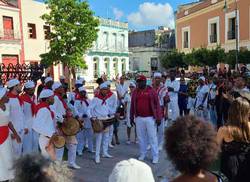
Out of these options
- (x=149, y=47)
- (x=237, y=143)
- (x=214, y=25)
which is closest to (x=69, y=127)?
(x=237, y=143)

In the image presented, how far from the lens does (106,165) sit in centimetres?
832

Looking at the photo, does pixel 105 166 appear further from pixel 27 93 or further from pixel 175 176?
pixel 175 176

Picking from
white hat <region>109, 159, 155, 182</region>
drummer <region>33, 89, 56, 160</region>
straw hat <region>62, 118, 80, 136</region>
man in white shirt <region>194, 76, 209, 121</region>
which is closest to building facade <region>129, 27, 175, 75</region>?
man in white shirt <region>194, 76, 209, 121</region>

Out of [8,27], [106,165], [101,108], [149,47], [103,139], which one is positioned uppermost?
[8,27]

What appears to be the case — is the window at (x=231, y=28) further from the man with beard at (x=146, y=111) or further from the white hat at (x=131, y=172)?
the white hat at (x=131, y=172)

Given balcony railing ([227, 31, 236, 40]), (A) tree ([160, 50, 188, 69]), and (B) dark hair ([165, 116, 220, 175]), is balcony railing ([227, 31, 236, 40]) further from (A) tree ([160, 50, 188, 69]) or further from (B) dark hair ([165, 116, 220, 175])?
(B) dark hair ([165, 116, 220, 175])

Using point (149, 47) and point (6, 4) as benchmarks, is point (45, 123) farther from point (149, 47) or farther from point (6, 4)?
point (149, 47)

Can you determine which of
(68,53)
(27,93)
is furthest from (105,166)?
(68,53)

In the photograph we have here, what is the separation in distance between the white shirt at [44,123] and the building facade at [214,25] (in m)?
25.9

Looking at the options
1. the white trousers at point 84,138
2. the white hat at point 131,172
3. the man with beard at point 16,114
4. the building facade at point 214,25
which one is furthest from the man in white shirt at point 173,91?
the building facade at point 214,25

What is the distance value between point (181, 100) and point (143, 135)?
498cm

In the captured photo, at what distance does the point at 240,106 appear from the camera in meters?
4.14

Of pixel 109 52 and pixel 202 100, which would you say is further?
pixel 109 52

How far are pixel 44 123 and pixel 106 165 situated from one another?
2370mm
